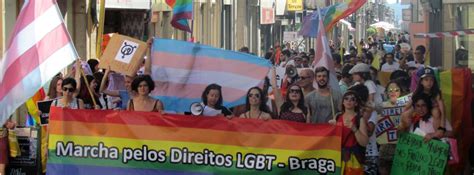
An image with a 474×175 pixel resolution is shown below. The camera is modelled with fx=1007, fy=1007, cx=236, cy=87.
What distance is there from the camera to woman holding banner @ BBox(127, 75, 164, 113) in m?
10.4

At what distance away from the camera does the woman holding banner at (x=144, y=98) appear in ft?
34.0

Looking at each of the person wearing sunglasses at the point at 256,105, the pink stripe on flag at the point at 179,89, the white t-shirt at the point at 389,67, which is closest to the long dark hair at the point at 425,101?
the person wearing sunglasses at the point at 256,105

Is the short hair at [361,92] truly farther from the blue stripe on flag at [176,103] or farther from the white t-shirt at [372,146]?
the blue stripe on flag at [176,103]

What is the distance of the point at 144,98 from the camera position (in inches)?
413

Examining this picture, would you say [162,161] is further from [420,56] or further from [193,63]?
[420,56]

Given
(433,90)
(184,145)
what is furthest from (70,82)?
(433,90)

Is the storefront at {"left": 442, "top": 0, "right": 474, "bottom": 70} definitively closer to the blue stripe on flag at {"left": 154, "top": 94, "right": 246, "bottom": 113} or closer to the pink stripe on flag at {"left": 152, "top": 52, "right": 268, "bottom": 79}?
the pink stripe on flag at {"left": 152, "top": 52, "right": 268, "bottom": 79}

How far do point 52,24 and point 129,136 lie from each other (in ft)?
4.18

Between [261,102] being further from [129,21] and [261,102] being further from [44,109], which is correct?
[129,21]

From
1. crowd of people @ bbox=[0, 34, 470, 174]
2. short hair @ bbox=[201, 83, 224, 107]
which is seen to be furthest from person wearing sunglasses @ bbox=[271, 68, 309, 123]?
short hair @ bbox=[201, 83, 224, 107]

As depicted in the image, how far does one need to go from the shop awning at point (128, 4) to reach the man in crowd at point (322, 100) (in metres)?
14.9

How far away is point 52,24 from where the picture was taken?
31.0ft

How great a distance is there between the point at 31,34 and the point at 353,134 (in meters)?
3.16

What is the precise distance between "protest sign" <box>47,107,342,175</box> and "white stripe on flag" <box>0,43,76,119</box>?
500mm
